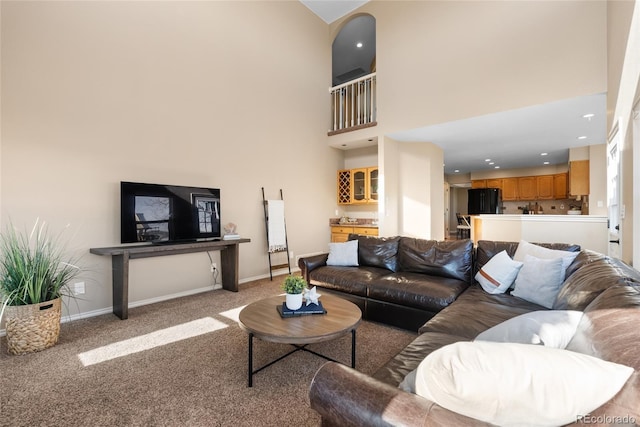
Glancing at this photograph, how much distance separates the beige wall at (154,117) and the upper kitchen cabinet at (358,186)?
856mm

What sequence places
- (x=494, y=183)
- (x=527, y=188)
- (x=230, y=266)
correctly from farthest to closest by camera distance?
(x=494, y=183) < (x=527, y=188) < (x=230, y=266)

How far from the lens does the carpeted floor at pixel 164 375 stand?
159 centimetres

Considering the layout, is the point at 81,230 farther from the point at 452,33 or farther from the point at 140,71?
the point at 452,33

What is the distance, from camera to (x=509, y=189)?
27.5ft

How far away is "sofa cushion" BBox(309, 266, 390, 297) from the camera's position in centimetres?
296

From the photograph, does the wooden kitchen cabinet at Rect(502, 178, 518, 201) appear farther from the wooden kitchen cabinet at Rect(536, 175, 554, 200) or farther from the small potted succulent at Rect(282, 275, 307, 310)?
the small potted succulent at Rect(282, 275, 307, 310)

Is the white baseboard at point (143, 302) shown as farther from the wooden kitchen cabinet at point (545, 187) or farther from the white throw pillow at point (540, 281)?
the wooden kitchen cabinet at point (545, 187)

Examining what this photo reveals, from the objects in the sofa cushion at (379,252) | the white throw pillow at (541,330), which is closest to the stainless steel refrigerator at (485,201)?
the sofa cushion at (379,252)

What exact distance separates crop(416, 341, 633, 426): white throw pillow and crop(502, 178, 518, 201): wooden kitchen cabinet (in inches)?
359

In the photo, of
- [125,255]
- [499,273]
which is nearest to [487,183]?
[499,273]

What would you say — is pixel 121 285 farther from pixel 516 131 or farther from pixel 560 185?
pixel 560 185

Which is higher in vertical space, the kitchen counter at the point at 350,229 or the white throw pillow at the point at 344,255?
the kitchen counter at the point at 350,229

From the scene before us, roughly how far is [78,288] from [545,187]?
9986 mm

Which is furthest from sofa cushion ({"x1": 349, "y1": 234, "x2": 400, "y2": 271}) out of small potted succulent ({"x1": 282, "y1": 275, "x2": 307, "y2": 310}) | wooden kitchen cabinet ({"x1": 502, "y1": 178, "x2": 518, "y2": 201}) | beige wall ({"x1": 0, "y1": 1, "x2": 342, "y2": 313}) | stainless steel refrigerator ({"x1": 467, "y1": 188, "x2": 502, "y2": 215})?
wooden kitchen cabinet ({"x1": 502, "y1": 178, "x2": 518, "y2": 201})
